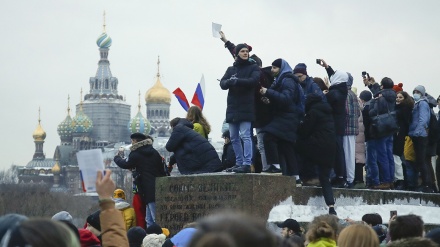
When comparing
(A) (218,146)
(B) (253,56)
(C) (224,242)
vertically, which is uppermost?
(A) (218,146)

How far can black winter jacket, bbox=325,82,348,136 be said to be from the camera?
14.6 m

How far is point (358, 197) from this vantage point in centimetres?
1462

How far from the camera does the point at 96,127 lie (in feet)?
609

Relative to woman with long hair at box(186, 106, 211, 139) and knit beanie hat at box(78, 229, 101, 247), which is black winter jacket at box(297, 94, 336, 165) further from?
knit beanie hat at box(78, 229, 101, 247)

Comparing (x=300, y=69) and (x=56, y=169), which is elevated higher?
(x=56, y=169)

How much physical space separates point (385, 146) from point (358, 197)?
3.19 feet

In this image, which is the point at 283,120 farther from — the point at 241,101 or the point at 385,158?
the point at 385,158

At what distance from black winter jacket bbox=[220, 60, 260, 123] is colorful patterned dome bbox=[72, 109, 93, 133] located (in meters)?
163

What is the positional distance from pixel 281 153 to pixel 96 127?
172556 millimetres

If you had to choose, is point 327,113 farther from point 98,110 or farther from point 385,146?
point 98,110

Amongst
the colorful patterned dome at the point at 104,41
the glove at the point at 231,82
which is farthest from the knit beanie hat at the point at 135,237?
the colorful patterned dome at the point at 104,41

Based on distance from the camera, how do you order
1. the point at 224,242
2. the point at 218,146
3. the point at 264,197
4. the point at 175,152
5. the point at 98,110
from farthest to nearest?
the point at 98,110 < the point at 218,146 < the point at 175,152 < the point at 264,197 < the point at 224,242

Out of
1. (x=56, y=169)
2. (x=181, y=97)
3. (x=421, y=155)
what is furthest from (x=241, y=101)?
(x=56, y=169)

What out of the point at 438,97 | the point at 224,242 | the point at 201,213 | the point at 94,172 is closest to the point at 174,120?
the point at 201,213
